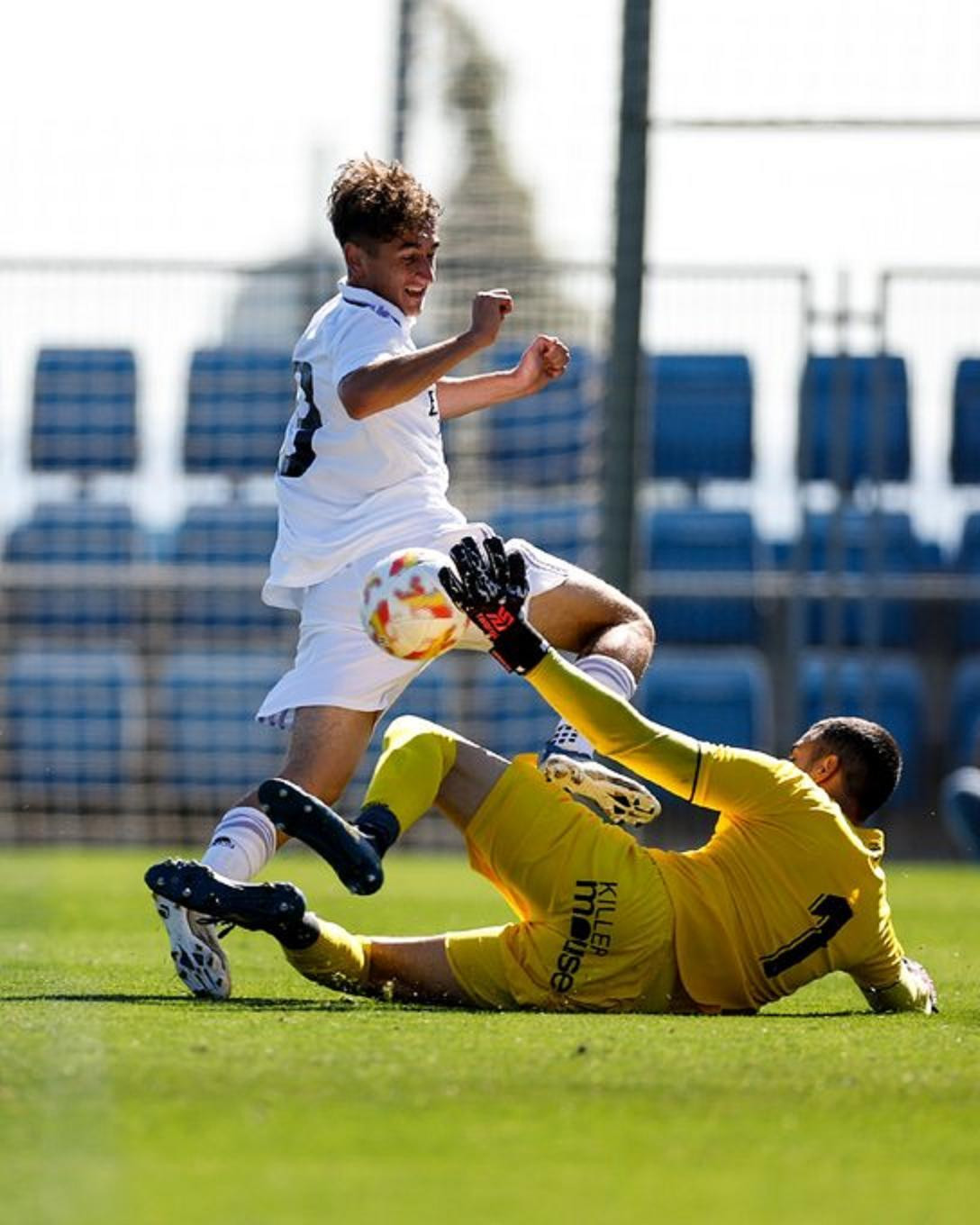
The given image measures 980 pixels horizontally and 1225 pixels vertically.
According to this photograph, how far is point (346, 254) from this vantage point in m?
6.26

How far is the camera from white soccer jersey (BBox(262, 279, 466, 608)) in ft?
20.0

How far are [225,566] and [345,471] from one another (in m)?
7.64

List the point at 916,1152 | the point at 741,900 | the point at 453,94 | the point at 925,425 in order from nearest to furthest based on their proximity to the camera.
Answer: the point at 916,1152
the point at 741,900
the point at 453,94
the point at 925,425

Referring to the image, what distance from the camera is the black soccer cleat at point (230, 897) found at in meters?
5.15

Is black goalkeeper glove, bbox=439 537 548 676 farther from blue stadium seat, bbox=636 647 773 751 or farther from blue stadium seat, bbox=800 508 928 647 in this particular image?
blue stadium seat, bbox=636 647 773 751

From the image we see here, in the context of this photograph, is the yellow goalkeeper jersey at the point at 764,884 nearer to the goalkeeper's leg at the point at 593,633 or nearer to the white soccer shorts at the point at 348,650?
the goalkeeper's leg at the point at 593,633

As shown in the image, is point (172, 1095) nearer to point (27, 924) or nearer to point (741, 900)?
point (741, 900)

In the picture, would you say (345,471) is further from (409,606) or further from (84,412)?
(84,412)

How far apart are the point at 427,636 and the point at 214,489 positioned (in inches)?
350

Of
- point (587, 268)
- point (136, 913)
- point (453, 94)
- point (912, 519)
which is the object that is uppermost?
point (453, 94)

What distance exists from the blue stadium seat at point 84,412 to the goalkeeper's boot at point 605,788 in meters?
9.10

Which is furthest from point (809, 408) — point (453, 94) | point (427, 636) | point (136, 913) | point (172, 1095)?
point (172, 1095)

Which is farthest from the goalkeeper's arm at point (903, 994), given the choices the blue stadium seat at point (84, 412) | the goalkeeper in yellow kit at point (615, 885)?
the blue stadium seat at point (84, 412)

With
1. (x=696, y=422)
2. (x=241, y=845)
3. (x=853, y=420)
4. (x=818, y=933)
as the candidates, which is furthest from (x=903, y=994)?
(x=696, y=422)
